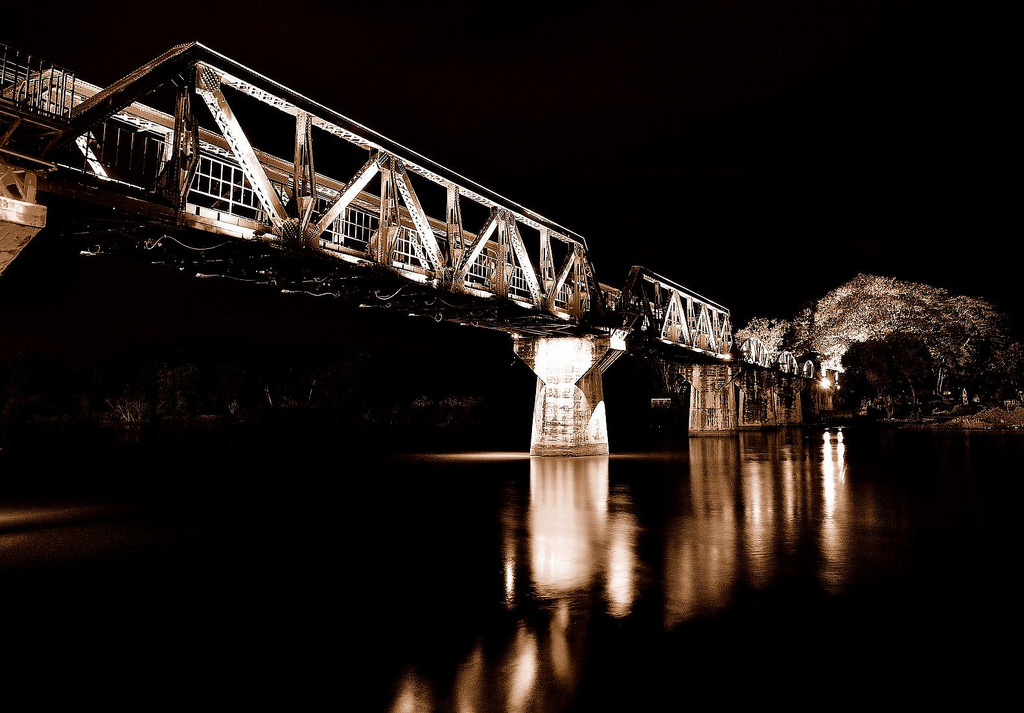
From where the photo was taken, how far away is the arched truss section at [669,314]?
3672 centimetres

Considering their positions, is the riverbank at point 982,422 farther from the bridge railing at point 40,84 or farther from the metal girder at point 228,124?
the bridge railing at point 40,84

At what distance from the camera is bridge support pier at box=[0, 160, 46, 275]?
411 inches

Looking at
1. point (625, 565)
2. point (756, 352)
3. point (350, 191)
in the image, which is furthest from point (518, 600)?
point (756, 352)

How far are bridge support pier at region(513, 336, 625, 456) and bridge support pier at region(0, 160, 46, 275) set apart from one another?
25465 mm

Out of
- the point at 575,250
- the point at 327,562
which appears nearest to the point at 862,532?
the point at 327,562

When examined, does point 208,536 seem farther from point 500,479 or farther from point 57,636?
point 500,479

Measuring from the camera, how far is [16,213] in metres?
10.5

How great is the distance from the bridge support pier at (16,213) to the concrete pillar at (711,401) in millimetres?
52952

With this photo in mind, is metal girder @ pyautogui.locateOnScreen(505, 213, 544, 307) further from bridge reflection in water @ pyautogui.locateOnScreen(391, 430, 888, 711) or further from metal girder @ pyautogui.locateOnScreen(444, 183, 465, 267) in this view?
bridge reflection in water @ pyautogui.locateOnScreen(391, 430, 888, 711)

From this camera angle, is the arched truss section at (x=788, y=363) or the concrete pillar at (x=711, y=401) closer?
the concrete pillar at (x=711, y=401)

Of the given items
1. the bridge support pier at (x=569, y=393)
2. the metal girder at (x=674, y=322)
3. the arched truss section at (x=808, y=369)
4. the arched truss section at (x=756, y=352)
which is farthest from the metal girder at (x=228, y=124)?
the arched truss section at (x=808, y=369)

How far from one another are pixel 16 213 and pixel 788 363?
8478cm

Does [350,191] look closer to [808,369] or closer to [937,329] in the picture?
[937,329]

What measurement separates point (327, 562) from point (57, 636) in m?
4.16
